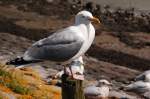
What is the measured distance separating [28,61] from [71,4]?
514 inches

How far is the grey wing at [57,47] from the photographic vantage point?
8.24 m

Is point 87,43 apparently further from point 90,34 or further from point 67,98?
point 67,98

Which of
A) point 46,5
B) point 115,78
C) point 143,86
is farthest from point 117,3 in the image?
point 143,86

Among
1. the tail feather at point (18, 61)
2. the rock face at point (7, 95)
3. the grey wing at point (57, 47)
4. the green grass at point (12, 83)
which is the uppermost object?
the grey wing at point (57, 47)

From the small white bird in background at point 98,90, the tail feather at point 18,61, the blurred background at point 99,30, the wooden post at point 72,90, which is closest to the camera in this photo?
the wooden post at point 72,90

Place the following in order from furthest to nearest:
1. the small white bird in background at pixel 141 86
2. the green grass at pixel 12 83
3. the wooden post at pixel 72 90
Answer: the small white bird in background at pixel 141 86
the green grass at pixel 12 83
the wooden post at pixel 72 90

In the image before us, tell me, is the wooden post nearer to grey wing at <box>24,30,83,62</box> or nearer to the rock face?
grey wing at <box>24,30,83,62</box>

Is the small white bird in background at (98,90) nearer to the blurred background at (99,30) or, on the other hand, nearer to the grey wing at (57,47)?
the blurred background at (99,30)

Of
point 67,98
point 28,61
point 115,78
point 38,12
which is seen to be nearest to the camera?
point 67,98

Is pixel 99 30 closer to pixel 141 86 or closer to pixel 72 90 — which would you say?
pixel 141 86

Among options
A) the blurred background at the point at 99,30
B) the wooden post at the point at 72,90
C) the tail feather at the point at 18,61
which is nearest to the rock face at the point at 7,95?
the tail feather at the point at 18,61

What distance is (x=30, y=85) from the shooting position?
9.94 metres

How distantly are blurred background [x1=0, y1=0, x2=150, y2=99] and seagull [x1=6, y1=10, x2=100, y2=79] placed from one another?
4.77 metres

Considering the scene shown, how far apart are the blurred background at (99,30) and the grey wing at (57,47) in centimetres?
476
